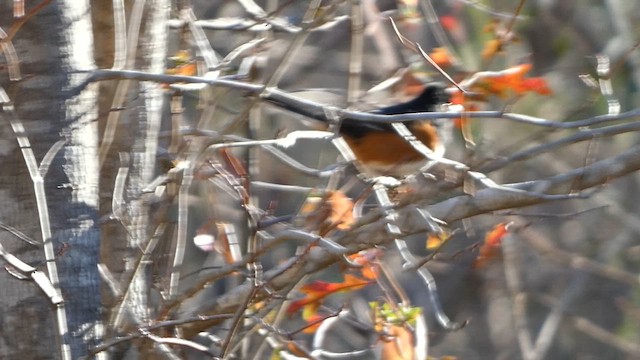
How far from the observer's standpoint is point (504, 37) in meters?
3.52

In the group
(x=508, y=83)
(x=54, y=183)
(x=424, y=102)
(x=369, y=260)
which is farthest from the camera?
(x=424, y=102)

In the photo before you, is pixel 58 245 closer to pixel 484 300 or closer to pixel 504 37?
pixel 504 37

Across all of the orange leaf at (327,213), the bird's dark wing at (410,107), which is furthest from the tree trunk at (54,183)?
the bird's dark wing at (410,107)

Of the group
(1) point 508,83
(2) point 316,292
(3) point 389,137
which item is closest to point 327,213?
(2) point 316,292

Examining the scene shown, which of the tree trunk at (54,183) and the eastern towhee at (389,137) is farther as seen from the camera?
the eastern towhee at (389,137)

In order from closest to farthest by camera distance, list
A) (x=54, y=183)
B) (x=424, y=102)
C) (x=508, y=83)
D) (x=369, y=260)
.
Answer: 1. (x=54, y=183)
2. (x=369, y=260)
3. (x=508, y=83)
4. (x=424, y=102)

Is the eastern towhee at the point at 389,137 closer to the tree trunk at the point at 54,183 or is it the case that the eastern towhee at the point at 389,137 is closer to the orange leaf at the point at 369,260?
the orange leaf at the point at 369,260

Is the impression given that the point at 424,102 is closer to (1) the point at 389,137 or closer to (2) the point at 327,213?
(1) the point at 389,137

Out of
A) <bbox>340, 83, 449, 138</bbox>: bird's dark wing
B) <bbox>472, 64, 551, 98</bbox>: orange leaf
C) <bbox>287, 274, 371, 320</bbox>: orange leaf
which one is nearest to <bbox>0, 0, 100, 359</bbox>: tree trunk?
<bbox>287, 274, 371, 320</bbox>: orange leaf

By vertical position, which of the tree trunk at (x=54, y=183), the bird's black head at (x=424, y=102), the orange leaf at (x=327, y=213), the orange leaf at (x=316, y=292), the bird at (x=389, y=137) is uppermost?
the tree trunk at (x=54, y=183)

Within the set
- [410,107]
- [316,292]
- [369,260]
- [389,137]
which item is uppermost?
[369,260]

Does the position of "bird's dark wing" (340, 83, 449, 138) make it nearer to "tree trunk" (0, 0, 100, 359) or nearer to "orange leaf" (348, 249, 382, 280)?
"orange leaf" (348, 249, 382, 280)

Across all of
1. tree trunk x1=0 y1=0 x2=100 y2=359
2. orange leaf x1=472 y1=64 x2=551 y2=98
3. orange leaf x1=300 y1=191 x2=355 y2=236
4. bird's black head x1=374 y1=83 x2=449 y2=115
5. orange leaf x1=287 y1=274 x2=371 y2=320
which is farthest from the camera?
bird's black head x1=374 y1=83 x2=449 y2=115

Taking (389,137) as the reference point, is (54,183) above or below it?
→ above
